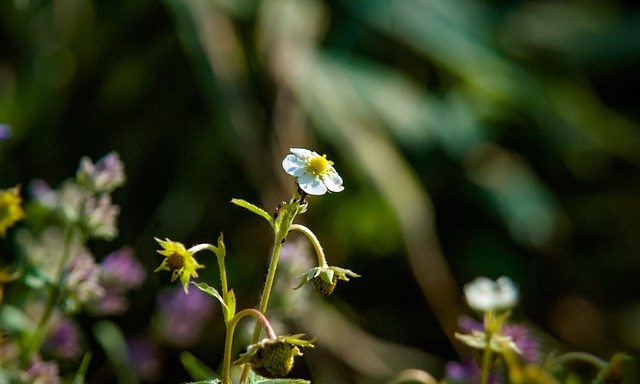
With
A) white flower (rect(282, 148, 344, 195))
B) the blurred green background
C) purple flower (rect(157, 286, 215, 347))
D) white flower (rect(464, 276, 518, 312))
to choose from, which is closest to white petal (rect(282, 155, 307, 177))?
white flower (rect(282, 148, 344, 195))

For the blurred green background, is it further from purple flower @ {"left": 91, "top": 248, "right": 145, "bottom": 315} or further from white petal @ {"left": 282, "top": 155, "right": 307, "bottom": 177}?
white petal @ {"left": 282, "top": 155, "right": 307, "bottom": 177}

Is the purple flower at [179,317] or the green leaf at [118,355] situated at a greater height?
the purple flower at [179,317]

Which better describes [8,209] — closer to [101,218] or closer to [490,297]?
[101,218]

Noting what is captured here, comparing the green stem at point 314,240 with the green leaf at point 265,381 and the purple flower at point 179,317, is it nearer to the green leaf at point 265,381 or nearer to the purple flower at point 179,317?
the green leaf at point 265,381

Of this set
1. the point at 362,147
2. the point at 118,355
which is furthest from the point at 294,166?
the point at 362,147

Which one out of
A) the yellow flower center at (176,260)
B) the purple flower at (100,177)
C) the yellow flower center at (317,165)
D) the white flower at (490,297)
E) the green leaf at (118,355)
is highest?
the yellow flower center at (317,165)

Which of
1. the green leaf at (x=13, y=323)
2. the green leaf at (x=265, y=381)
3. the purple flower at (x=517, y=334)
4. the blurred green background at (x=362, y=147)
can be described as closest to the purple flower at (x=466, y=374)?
the purple flower at (x=517, y=334)
